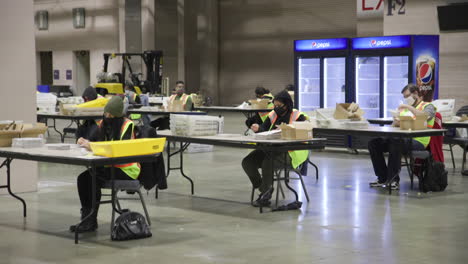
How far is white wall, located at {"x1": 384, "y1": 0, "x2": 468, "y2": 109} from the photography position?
1828cm

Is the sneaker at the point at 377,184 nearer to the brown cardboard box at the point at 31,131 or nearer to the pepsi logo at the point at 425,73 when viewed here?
the brown cardboard box at the point at 31,131

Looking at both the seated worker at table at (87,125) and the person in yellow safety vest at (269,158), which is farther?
the seated worker at table at (87,125)

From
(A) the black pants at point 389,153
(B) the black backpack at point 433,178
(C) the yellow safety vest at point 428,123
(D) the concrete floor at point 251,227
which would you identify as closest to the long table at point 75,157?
(D) the concrete floor at point 251,227

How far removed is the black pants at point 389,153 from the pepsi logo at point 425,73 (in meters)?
5.03

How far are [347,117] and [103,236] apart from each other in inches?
194

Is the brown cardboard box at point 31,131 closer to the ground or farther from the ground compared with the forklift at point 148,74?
closer to the ground

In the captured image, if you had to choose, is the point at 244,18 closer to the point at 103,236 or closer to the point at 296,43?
the point at 296,43

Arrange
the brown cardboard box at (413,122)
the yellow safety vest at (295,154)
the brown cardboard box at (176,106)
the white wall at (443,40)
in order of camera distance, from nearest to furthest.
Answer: the yellow safety vest at (295,154)
the brown cardboard box at (413,122)
the brown cardboard box at (176,106)
the white wall at (443,40)

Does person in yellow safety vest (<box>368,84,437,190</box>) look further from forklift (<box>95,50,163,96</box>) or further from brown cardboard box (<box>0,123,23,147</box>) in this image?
forklift (<box>95,50,163,96</box>)

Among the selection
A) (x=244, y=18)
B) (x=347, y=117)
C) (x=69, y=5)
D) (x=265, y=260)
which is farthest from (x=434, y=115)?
(x=69, y=5)

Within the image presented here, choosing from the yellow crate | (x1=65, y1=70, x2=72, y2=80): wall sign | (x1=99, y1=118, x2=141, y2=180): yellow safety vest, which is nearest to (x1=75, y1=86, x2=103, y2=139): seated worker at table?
(x1=99, y1=118, x2=141, y2=180): yellow safety vest

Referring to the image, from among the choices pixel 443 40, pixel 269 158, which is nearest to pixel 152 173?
pixel 269 158

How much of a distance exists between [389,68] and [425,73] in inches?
30.0

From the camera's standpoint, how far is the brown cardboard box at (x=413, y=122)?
395 inches
